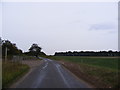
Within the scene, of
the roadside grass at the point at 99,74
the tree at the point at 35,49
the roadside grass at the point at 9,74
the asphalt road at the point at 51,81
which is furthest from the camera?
the tree at the point at 35,49

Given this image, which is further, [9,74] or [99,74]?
[99,74]

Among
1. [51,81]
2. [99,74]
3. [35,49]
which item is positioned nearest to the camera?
[51,81]

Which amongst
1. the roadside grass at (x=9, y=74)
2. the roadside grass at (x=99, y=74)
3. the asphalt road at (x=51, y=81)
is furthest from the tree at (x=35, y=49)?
the asphalt road at (x=51, y=81)

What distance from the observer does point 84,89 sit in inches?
432

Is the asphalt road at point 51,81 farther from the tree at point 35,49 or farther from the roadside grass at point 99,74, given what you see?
the tree at point 35,49

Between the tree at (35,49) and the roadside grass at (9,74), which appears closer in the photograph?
the roadside grass at (9,74)

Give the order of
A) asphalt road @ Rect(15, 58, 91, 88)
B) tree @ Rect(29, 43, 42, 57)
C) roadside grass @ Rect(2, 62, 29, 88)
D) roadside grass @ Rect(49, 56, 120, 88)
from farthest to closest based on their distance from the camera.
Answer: tree @ Rect(29, 43, 42, 57) < roadside grass @ Rect(2, 62, 29, 88) < roadside grass @ Rect(49, 56, 120, 88) < asphalt road @ Rect(15, 58, 91, 88)

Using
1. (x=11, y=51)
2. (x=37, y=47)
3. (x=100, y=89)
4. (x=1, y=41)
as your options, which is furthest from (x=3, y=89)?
(x=37, y=47)

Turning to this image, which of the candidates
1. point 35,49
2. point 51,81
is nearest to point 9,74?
point 51,81

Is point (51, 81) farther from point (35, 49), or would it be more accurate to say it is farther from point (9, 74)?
point (35, 49)

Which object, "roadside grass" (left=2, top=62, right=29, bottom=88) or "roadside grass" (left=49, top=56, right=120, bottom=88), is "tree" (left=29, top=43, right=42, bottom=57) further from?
"roadside grass" (left=2, top=62, right=29, bottom=88)

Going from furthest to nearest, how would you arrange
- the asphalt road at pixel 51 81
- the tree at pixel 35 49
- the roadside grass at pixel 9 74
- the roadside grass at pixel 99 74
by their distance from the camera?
the tree at pixel 35 49, the roadside grass at pixel 9 74, the roadside grass at pixel 99 74, the asphalt road at pixel 51 81

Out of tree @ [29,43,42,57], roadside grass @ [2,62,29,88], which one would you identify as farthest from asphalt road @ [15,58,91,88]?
tree @ [29,43,42,57]

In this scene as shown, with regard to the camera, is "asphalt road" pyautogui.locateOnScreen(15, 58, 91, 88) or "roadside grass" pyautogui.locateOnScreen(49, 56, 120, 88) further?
"roadside grass" pyautogui.locateOnScreen(49, 56, 120, 88)
